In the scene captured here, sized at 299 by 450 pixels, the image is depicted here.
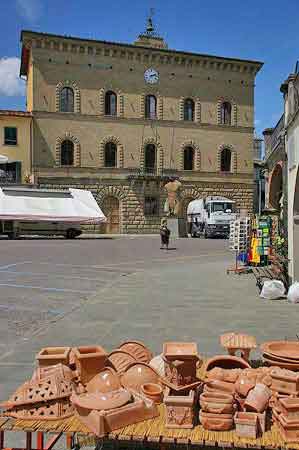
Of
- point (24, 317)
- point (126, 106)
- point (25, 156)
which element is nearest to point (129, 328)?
point (24, 317)

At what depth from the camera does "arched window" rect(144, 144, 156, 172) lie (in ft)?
150

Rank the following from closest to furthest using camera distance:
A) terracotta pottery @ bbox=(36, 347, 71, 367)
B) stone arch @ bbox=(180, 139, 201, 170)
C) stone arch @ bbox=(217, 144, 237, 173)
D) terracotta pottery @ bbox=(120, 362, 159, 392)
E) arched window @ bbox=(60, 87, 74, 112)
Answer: terracotta pottery @ bbox=(120, 362, 159, 392) < terracotta pottery @ bbox=(36, 347, 71, 367) < arched window @ bbox=(60, 87, 74, 112) < stone arch @ bbox=(180, 139, 201, 170) < stone arch @ bbox=(217, 144, 237, 173)

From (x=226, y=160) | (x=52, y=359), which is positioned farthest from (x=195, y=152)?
(x=52, y=359)

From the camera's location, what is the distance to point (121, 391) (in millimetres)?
3193

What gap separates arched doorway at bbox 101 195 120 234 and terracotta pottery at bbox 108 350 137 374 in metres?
40.3

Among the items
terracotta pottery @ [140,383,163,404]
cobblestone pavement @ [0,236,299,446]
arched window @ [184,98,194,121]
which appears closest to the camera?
terracotta pottery @ [140,383,163,404]

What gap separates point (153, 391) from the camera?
336cm

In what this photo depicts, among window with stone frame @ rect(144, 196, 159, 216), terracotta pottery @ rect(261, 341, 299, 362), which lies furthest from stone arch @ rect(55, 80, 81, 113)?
terracotta pottery @ rect(261, 341, 299, 362)

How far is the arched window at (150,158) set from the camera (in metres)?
45.8

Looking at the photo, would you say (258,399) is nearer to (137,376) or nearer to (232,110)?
(137,376)

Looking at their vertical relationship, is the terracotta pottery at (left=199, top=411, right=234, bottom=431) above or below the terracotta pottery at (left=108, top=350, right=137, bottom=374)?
below

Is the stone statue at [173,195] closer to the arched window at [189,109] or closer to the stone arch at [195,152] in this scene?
the stone arch at [195,152]

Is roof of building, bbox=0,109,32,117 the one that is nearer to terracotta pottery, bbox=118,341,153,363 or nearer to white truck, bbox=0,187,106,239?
white truck, bbox=0,187,106,239

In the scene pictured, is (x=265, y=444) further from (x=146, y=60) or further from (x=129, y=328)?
(x=146, y=60)
